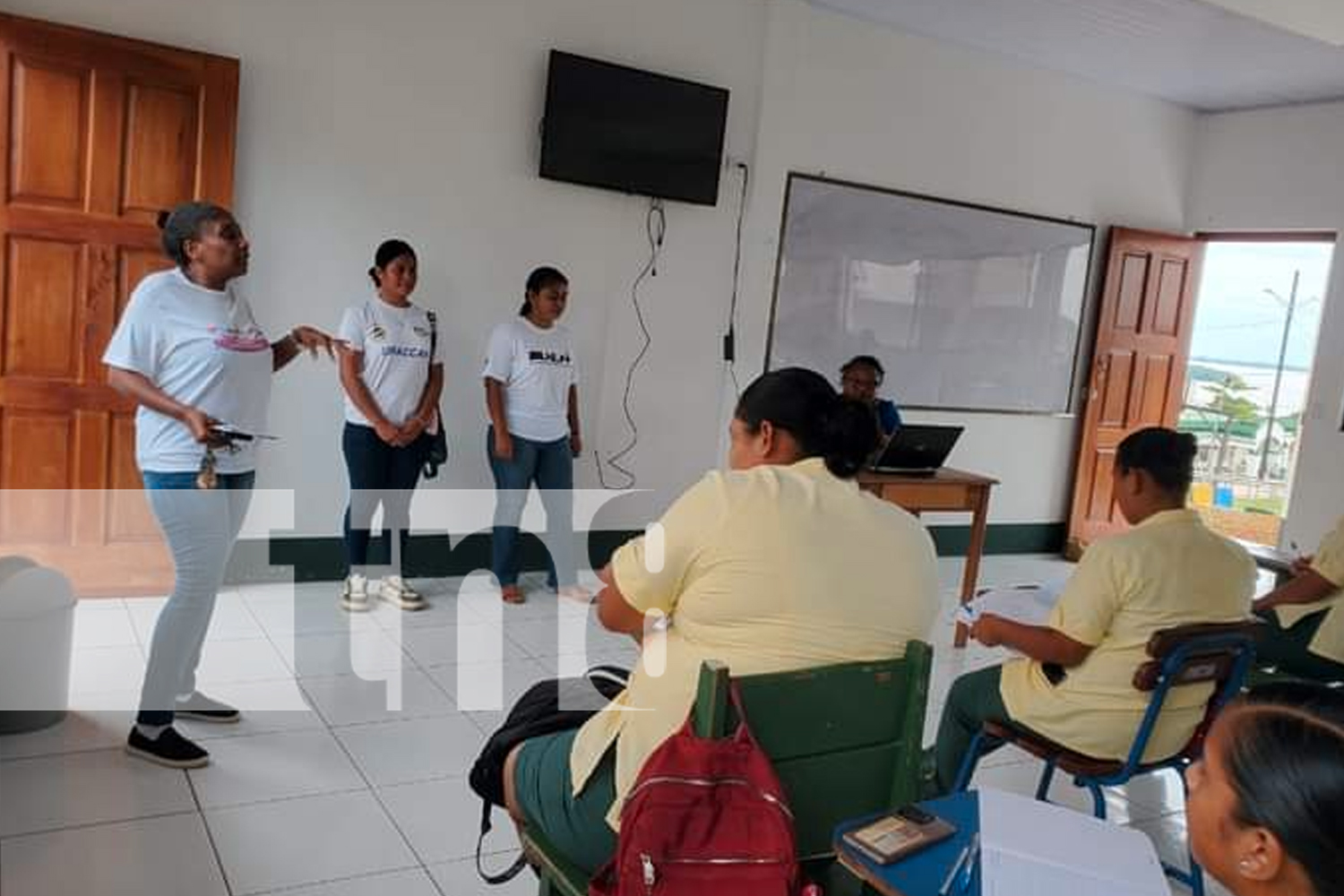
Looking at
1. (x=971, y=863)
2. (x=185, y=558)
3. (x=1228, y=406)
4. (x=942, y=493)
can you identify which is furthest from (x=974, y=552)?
(x=1228, y=406)

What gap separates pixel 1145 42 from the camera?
17.8 feet

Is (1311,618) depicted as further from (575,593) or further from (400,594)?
(400,594)

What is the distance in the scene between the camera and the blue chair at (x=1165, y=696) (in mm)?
2227

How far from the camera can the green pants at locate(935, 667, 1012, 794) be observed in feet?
8.45

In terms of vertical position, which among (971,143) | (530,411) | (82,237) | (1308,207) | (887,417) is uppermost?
(971,143)

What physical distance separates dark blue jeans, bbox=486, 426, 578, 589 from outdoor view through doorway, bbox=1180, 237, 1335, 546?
4.29 m

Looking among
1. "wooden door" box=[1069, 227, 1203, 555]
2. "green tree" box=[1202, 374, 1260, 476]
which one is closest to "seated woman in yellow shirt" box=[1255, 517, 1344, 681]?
"wooden door" box=[1069, 227, 1203, 555]

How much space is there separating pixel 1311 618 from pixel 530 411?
300cm

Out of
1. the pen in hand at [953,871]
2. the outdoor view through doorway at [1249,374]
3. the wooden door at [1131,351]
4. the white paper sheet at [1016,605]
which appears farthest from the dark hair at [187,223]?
the outdoor view through doorway at [1249,374]

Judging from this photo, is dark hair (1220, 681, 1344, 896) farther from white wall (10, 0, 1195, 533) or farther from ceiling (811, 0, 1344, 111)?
ceiling (811, 0, 1344, 111)

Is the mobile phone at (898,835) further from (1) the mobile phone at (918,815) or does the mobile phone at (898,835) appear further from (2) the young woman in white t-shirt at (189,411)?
(2) the young woman in white t-shirt at (189,411)

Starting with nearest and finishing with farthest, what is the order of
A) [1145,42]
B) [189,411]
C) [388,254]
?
[189,411] → [388,254] → [1145,42]

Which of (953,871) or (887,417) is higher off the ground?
(887,417)

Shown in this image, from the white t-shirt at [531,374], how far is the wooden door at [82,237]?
1227 mm
